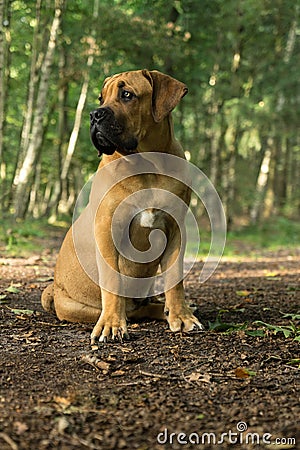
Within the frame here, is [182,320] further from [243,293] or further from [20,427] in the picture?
[20,427]

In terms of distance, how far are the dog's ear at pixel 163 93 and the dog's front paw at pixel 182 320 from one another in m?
1.47

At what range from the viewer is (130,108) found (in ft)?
14.1

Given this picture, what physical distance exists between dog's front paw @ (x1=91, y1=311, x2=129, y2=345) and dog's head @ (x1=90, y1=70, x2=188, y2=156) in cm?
123

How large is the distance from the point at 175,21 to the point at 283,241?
6.77 metres

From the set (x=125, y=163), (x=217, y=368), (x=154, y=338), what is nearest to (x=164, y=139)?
(x=125, y=163)

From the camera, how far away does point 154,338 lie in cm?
414

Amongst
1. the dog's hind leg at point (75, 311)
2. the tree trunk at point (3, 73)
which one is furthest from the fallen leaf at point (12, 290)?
the tree trunk at point (3, 73)

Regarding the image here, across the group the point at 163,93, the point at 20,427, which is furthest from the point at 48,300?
the point at 20,427

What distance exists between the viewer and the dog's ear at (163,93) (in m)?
4.36

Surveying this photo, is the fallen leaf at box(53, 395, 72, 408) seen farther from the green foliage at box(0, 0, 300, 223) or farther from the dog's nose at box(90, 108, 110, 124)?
the green foliage at box(0, 0, 300, 223)

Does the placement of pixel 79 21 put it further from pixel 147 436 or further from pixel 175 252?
pixel 147 436

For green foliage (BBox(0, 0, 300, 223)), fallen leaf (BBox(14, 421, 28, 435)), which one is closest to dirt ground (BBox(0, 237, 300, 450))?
fallen leaf (BBox(14, 421, 28, 435))

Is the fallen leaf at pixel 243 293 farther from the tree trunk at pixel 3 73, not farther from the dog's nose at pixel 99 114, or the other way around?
the tree trunk at pixel 3 73

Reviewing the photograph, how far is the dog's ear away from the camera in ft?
14.3
